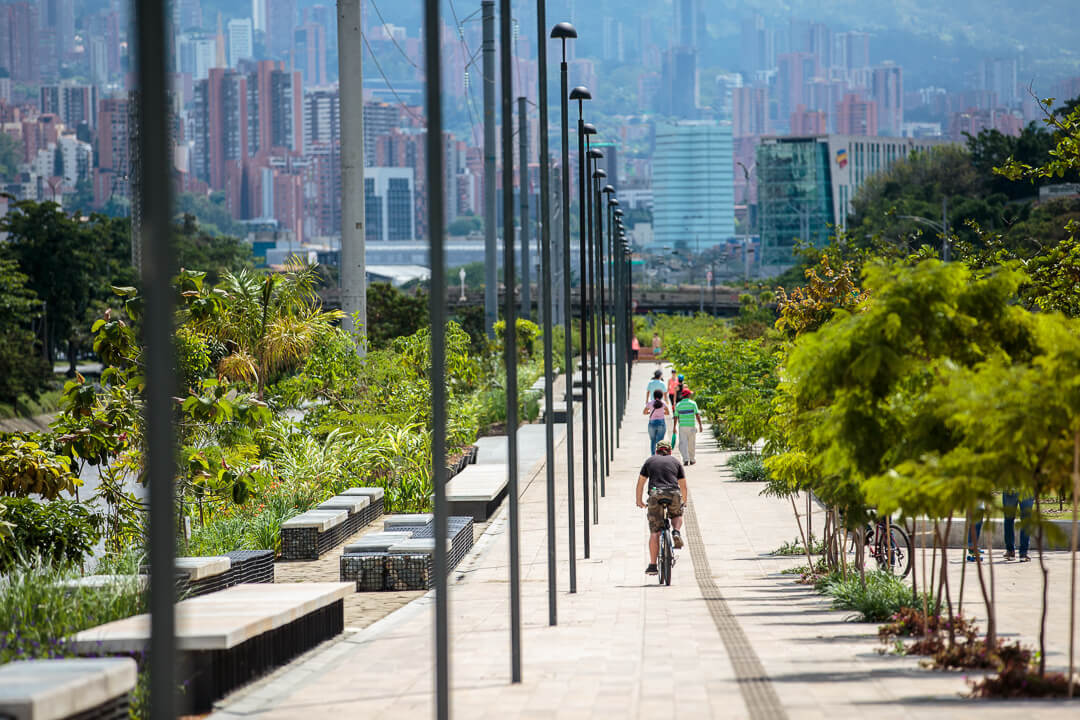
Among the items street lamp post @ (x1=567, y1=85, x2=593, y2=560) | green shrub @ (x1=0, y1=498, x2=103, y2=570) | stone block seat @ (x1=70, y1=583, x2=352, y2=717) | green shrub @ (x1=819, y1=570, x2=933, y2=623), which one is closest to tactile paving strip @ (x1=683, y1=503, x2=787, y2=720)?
green shrub @ (x1=819, y1=570, x2=933, y2=623)

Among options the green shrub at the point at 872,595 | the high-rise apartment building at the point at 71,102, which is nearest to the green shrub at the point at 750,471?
the green shrub at the point at 872,595

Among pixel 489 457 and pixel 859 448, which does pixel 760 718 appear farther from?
pixel 489 457

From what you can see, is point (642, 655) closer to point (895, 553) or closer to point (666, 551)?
point (666, 551)

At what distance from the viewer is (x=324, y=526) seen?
663 inches

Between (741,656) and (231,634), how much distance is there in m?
3.70

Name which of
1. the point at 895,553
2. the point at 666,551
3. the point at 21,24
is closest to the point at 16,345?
the point at 666,551

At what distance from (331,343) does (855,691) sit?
665 inches

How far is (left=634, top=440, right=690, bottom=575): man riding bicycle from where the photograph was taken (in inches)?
595

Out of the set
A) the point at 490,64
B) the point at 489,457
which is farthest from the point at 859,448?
the point at 490,64

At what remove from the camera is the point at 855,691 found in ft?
27.5

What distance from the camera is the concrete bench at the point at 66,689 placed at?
589cm

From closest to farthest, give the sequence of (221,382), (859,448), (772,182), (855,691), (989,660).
→ (855,691) → (989,660) → (859,448) → (221,382) → (772,182)

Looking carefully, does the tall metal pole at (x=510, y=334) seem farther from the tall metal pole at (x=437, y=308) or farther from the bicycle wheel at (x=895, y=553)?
the bicycle wheel at (x=895, y=553)

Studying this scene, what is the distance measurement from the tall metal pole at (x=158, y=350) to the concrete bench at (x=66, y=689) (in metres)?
1.93
